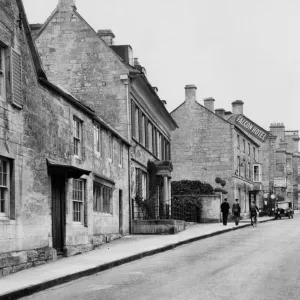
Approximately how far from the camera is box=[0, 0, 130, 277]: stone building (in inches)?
588

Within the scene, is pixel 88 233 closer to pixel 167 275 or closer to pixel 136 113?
pixel 167 275

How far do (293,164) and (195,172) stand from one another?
60.6m

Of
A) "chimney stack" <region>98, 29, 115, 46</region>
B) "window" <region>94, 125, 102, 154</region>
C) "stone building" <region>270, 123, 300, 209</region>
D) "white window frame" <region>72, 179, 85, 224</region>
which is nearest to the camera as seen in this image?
"white window frame" <region>72, 179, 85, 224</region>

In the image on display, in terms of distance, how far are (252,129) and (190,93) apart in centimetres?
1167

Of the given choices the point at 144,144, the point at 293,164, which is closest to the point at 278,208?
the point at 144,144

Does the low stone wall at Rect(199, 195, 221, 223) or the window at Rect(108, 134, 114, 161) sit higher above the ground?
the window at Rect(108, 134, 114, 161)

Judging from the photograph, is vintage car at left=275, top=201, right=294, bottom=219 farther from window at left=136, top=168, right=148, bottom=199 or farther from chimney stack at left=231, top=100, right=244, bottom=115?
window at left=136, top=168, right=148, bottom=199

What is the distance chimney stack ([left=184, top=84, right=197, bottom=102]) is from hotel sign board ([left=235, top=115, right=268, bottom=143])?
772 cm

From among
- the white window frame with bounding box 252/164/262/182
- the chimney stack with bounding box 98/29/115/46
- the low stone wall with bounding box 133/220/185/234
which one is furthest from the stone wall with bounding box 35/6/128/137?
the white window frame with bounding box 252/164/262/182

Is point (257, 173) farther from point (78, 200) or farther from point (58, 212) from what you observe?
point (58, 212)

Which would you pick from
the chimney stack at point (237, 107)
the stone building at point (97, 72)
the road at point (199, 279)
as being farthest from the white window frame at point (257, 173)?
the road at point (199, 279)

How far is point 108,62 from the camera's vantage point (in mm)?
30953

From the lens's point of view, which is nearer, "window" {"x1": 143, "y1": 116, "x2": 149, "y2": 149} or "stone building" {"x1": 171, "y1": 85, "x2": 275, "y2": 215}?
"window" {"x1": 143, "y1": 116, "x2": 149, "y2": 149}

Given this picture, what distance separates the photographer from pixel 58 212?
60.0 ft
